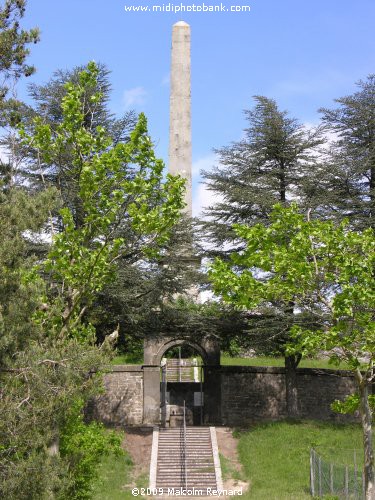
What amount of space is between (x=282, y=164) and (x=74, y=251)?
49.6 feet

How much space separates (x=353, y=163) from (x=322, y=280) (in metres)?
13.9

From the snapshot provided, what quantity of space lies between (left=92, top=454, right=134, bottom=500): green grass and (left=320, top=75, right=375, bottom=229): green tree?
10943 millimetres

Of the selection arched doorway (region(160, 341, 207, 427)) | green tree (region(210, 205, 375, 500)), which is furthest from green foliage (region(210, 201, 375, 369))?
arched doorway (region(160, 341, 207, 427))

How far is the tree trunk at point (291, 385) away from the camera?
95.8 ft

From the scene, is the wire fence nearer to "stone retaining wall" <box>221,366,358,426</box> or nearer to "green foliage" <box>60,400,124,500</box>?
Answer: "green foliage" <box>60,400,124,500</box>

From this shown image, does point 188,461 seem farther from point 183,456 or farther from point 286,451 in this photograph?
point 286,451

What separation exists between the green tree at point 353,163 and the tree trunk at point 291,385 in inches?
210

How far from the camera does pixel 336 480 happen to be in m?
19.9

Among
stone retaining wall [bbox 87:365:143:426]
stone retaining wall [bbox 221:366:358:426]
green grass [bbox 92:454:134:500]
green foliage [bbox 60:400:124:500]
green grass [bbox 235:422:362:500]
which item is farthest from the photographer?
stone retaining wall [bbox 221:366:358:426]

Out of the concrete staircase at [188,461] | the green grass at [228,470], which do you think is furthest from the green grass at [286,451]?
the concrete staircase at [188,461]

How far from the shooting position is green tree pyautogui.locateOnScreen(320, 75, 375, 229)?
29.2 metres

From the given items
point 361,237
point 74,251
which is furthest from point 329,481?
point 74,251

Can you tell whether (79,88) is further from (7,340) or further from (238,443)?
(238,443)

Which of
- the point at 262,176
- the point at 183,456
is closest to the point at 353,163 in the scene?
the point at 262,176
